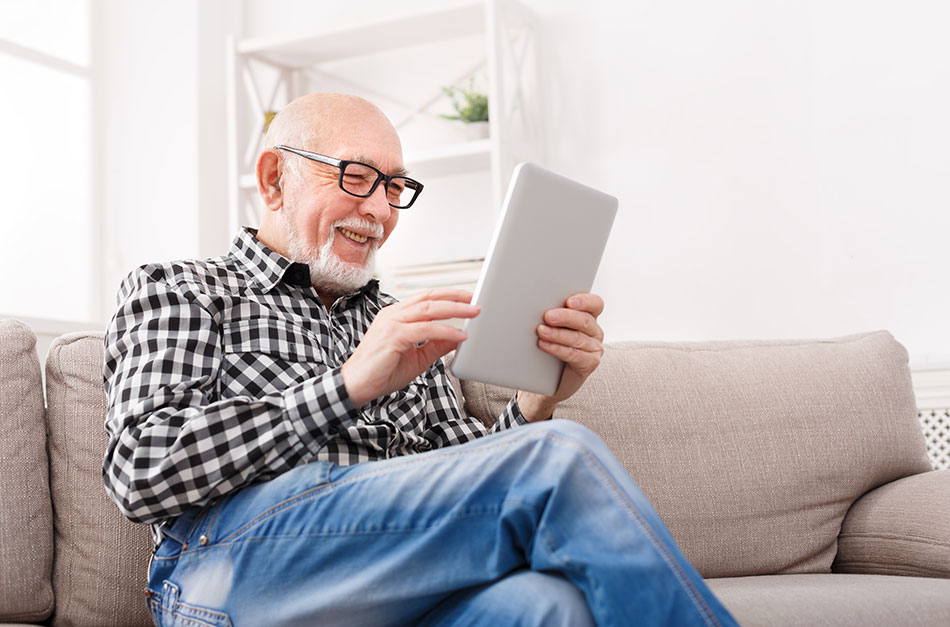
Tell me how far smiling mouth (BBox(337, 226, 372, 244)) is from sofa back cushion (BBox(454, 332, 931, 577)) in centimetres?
34

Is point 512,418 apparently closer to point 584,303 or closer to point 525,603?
point 584,303

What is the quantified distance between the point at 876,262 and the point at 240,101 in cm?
193

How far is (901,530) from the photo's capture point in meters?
1.63

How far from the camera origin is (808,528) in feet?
5.57

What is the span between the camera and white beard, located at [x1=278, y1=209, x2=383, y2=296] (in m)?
1.55

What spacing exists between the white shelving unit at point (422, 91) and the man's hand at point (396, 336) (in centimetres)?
159

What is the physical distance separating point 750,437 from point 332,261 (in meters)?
0.79

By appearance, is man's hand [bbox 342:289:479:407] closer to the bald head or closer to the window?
the bald head

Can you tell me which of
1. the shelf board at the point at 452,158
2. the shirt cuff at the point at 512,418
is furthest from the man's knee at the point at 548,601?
the shelf board at the point at 452,158

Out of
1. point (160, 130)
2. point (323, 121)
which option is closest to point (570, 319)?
point (323, 121)

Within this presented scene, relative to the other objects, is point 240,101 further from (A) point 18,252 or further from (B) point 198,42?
(A) point 18,252

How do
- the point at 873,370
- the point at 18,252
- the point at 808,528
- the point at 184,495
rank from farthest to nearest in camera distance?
the point at 18,252
the point at 873,370
the point at 808,528
the point at 184,495

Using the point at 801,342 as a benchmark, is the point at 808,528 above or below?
below

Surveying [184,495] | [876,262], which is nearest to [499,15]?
[876,262]
